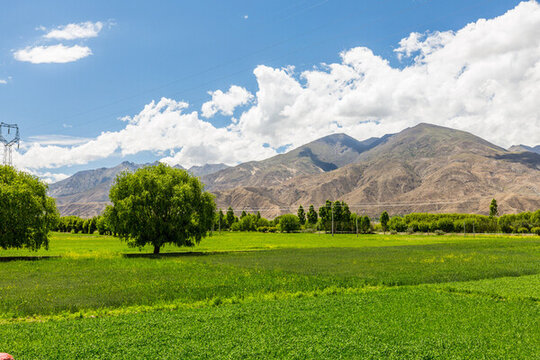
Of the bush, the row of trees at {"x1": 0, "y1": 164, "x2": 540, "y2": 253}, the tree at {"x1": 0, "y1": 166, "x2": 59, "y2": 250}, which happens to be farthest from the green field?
the bush

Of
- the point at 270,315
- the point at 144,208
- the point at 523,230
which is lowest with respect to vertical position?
the point at 523,230

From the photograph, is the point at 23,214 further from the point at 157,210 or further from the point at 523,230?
the point at 523,230

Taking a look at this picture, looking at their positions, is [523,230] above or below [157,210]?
below

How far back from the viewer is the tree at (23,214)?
55.2 metres

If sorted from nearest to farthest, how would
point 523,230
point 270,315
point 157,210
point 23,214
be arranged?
point 270,315, point 23,214, point 157,210, point 523,230

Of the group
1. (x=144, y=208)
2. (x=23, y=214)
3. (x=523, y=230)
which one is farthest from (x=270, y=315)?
(x=523, y=230)

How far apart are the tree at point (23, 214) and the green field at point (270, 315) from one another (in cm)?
1600

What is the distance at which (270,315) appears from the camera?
77.7 ft

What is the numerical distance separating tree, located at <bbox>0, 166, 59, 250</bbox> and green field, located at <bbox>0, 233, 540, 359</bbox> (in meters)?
16.0

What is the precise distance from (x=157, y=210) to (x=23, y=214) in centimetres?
1902

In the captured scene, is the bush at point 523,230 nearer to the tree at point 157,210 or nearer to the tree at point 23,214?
the tree at point 157,210

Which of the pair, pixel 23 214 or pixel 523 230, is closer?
pixel 23 214

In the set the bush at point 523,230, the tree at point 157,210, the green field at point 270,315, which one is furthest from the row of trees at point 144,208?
the bush at point 523,230

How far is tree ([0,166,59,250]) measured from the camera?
55.2 m
